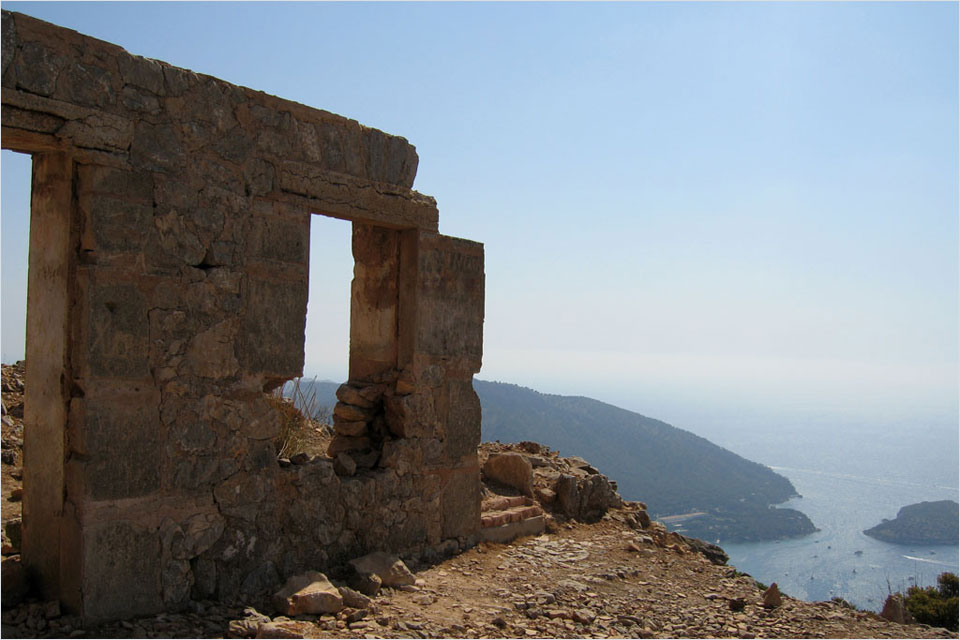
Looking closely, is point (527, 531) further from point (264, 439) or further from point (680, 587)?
point (264, 439)

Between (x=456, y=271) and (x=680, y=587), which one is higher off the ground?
(x=456, y=271)

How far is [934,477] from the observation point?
5434cm

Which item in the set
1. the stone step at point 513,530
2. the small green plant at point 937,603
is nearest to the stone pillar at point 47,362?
the stone step at point 513,530

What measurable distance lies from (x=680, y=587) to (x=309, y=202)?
3.95 metres

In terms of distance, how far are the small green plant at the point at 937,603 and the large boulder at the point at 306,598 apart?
8.78 m

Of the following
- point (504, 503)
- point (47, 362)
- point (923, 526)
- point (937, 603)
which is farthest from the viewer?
point (923, 526)

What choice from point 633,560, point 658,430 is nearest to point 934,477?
point 658,430

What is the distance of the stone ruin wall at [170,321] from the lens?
12.1ft

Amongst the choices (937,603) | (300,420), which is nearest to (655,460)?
(937,603)

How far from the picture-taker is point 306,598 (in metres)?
4.09

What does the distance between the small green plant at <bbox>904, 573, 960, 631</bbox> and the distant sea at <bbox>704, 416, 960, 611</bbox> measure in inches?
69.1

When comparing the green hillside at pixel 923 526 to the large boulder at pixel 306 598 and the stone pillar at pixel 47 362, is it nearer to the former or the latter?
the large boulder at pixel 306 598

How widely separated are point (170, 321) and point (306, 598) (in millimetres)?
1680

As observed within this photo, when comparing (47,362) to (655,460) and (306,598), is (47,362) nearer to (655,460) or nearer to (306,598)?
(306,598)
